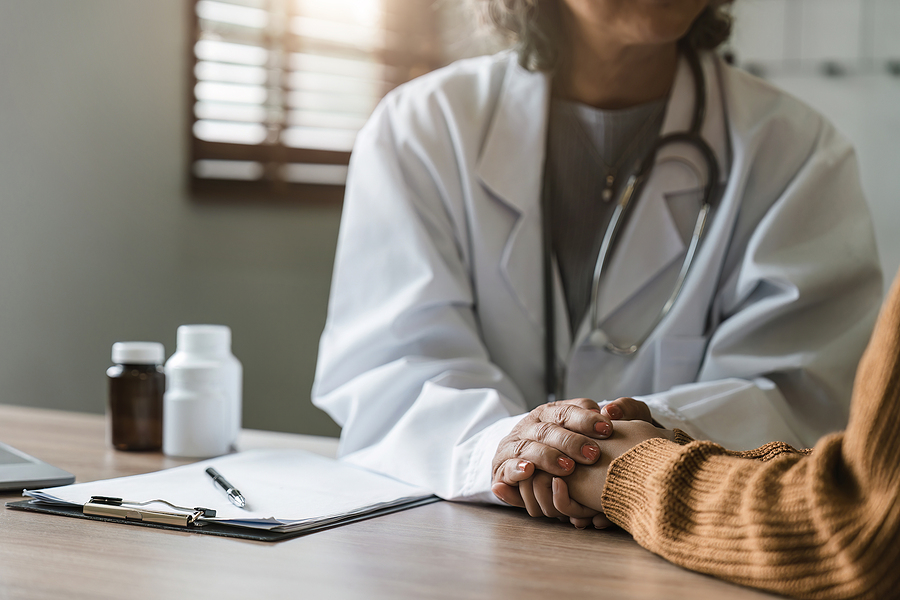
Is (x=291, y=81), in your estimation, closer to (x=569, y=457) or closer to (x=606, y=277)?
(x=606, y=277)

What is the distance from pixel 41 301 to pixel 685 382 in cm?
143

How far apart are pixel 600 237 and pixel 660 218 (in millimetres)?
87

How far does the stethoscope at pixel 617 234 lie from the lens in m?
1.16

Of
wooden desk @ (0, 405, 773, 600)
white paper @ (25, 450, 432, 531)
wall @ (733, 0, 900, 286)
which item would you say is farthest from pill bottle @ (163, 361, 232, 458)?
wall @ (733, 0, 900, 286)

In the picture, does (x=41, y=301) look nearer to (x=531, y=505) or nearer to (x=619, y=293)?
(x=619, y=293)

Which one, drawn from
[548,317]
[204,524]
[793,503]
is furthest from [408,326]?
[793,503]

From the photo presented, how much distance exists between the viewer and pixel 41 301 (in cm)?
188

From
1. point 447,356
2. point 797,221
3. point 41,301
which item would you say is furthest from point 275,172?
point 797,221

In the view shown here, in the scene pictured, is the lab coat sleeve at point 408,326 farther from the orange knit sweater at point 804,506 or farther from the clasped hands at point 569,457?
the orange knit sweater at point 804,506

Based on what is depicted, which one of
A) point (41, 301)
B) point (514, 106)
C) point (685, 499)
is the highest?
point (514, 106)

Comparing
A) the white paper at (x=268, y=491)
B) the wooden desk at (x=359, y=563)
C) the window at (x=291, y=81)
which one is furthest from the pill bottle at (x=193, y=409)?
A: the window at (x=291, y=81)

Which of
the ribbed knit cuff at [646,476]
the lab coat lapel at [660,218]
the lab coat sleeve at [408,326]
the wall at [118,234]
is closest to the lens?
the ribbed knit cuff at [646,476]

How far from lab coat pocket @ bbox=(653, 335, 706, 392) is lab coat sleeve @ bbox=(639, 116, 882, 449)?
0.7 inches

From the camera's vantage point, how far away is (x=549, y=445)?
0.77 meters
